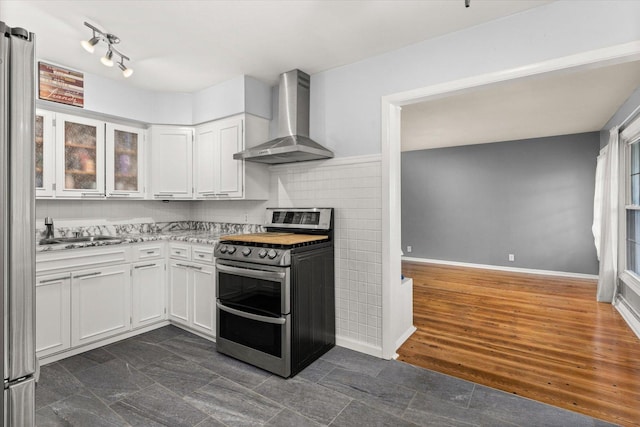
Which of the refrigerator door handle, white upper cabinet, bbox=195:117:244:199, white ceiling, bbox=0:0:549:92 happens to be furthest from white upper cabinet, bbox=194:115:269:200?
the refrigerator door handle

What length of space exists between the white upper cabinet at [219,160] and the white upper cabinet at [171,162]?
12 cm

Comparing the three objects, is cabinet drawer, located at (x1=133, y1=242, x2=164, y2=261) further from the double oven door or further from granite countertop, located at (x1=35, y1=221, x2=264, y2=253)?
the double oven door

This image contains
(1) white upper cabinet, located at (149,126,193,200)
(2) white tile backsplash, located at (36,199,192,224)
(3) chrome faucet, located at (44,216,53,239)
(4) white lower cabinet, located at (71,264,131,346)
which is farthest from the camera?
(1) white upper cabinet, located at (149,126,193,200)

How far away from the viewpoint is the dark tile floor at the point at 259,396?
76.4 inches

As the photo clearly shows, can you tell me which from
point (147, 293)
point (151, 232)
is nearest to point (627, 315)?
point (147, 293)

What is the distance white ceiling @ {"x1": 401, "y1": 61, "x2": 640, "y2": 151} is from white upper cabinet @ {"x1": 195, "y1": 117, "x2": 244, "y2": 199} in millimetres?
2093

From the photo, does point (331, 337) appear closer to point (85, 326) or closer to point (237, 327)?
point (237, 327)

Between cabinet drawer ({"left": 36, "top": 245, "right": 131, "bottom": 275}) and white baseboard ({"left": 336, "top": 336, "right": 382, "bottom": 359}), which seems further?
white baseboard ({"left": 336, "top": 336, "right": 382, "bottom": 359})

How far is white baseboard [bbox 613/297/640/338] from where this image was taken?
3343mm

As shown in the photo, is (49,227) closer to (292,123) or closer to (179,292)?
(179,292)

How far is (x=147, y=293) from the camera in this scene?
325 cm

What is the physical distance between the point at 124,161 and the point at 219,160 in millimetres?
1063

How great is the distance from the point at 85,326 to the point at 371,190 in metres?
2.74

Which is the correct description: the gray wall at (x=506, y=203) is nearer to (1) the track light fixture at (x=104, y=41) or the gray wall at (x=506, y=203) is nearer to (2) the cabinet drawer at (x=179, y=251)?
(2) the cabinet drawer at (x=179, y=251)
